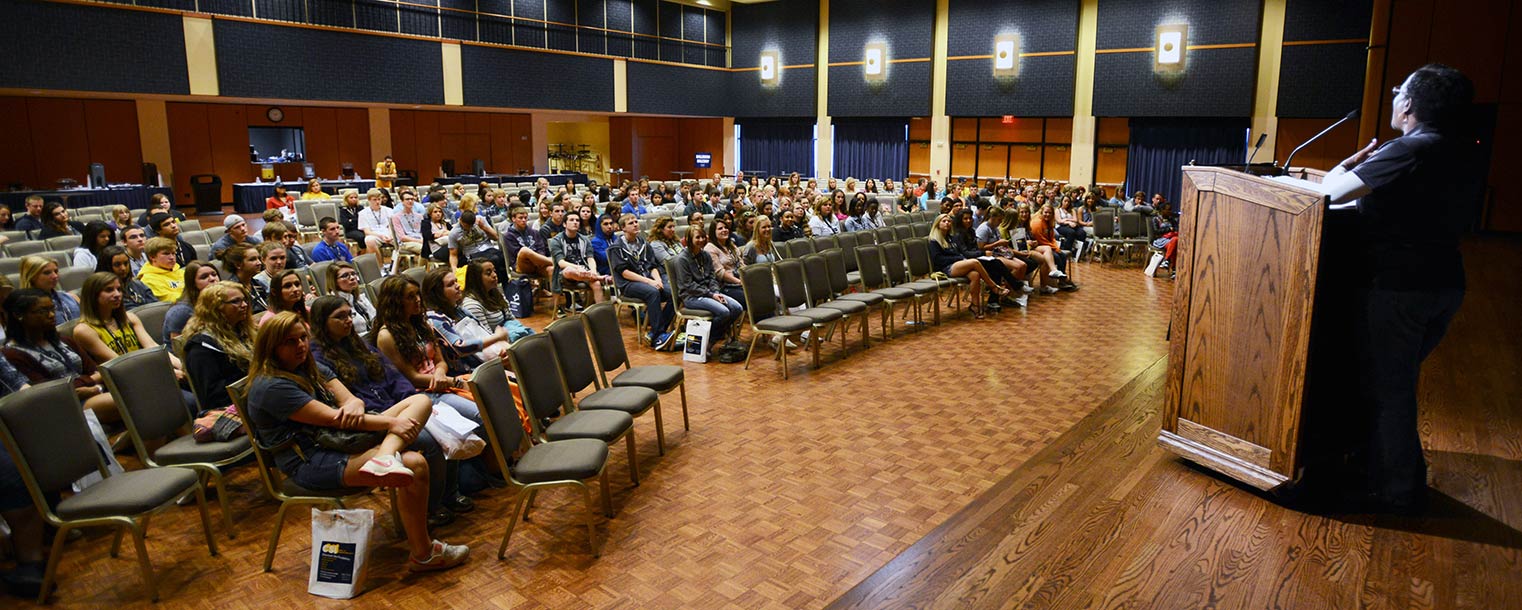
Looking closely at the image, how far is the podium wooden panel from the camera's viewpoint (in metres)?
3.21

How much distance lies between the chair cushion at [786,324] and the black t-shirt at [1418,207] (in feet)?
11.9

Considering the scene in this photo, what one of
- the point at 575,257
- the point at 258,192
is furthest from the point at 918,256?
the point at 258,192

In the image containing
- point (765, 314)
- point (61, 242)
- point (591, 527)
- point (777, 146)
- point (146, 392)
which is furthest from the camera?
point (777, 146)

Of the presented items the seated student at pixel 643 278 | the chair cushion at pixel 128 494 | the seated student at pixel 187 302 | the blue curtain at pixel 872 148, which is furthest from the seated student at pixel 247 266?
the blue curtain at pixel 872 148

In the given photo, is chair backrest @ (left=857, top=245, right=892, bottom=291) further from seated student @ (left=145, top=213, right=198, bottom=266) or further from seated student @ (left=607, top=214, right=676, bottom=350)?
seated student @ (left=145, top=213, right=198, bottom=266)

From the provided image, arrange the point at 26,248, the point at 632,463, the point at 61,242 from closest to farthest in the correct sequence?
1. the point at 632,463
2. the point at 26,248
3. the point at 61,242

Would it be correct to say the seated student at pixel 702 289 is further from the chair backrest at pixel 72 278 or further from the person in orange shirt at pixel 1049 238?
the person in orange shirt at pixel 1049 238

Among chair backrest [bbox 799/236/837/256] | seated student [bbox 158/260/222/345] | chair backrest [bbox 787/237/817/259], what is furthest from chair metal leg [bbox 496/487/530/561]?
chair backrest [bbox 799/236/837/256]

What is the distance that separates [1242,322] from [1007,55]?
51.9 ft

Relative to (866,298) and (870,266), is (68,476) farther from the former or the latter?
(870,266)

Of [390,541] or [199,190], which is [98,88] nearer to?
[199,190]

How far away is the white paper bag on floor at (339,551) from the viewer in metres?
3.03

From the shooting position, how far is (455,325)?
4691 millimetres

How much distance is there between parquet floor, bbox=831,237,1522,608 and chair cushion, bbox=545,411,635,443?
1350mm
